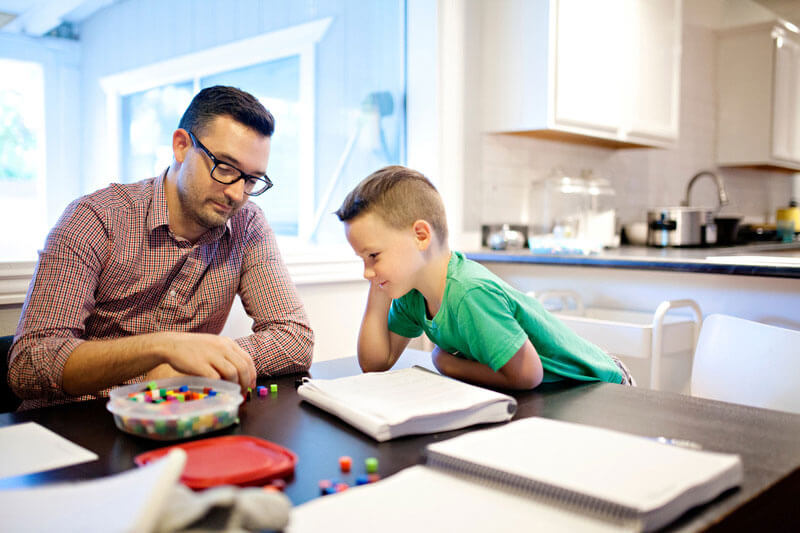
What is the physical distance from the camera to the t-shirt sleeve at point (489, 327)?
1.23 m

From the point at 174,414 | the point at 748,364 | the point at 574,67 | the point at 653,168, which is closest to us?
the point at 174,414

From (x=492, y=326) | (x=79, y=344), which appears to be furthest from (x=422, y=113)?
(x=79, y=344)

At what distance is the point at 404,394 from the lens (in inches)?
42.3

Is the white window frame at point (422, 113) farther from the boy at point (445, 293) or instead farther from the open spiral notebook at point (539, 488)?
the open spiral notebook at point (539, 488)

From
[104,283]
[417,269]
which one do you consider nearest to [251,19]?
[104,283]

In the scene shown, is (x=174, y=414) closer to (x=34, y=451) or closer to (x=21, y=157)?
(x=34, y=451)

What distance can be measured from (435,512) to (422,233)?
0.79 metres

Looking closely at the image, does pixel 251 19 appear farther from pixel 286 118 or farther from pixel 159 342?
pixel 159 342

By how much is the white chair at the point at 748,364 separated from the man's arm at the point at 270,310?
914 mm

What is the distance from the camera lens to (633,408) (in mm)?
1113

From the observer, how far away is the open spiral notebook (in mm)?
642

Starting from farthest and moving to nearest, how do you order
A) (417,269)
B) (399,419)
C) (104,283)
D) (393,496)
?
(104,283) < (417,269) < (399,419) < (393,496)

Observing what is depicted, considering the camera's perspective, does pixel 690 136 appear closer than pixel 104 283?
No

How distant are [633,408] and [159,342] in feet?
2.60
